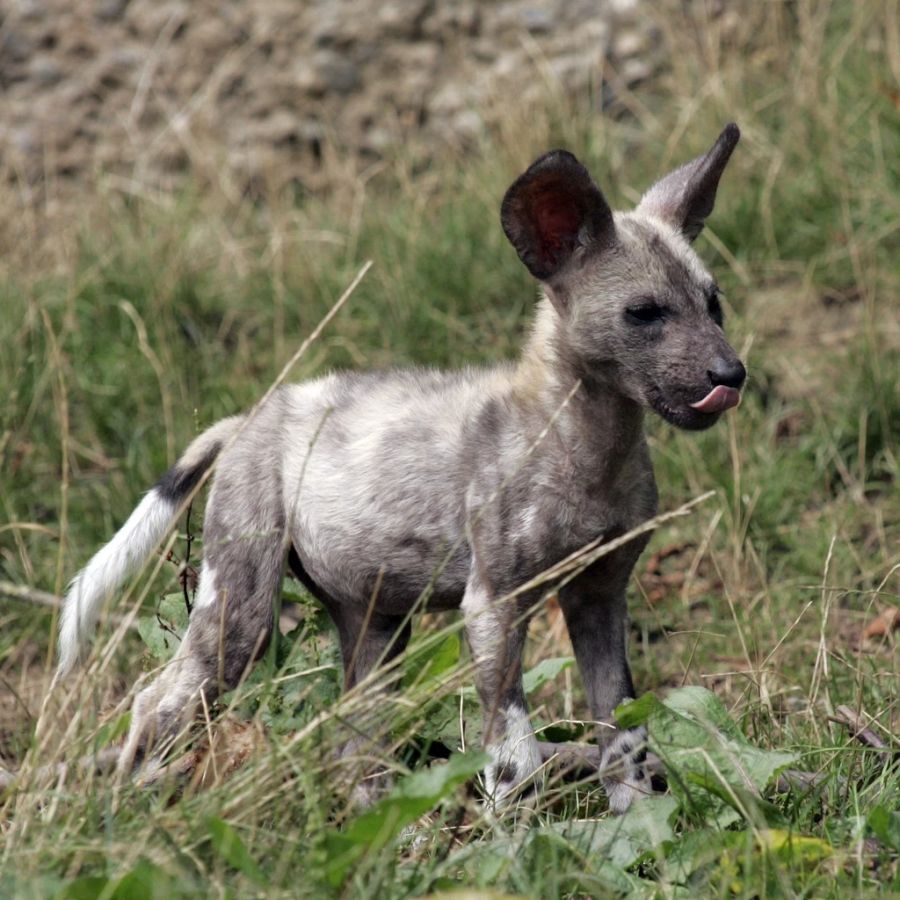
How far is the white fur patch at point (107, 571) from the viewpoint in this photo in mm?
4418

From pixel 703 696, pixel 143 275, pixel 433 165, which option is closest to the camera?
pixel 703 696

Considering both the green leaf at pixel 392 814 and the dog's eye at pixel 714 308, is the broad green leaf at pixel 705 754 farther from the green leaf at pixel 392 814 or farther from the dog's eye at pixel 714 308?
the dog's eye at pixel 714 308

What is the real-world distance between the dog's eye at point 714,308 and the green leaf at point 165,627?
1896 mm

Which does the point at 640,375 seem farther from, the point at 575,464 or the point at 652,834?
the point at 652,834

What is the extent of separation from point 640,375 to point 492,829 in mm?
1251

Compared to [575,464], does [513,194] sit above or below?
above

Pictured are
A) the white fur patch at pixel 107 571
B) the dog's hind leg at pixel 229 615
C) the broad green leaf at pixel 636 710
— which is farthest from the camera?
the white fur patch at pixel 107 571

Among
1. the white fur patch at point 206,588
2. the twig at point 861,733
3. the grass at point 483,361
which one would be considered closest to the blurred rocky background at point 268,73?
the grass at point 483,361

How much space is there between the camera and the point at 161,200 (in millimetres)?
7996

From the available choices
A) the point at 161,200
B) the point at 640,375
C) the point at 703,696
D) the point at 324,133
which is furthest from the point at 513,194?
the point at 324,133

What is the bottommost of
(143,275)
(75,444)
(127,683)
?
(127,683)

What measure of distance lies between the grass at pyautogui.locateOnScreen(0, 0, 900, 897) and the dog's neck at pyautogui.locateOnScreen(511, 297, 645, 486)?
70cm

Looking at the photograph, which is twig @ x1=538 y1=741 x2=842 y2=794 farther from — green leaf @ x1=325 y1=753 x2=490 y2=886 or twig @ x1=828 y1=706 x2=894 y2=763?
green leaf @ x1=325 y1=753 x2=490 y2=886

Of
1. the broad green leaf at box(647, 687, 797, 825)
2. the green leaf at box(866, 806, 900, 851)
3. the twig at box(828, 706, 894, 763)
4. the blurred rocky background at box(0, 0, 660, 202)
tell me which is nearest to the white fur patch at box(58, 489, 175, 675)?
the broad green leaf at box(647, 687, 797, 825)
